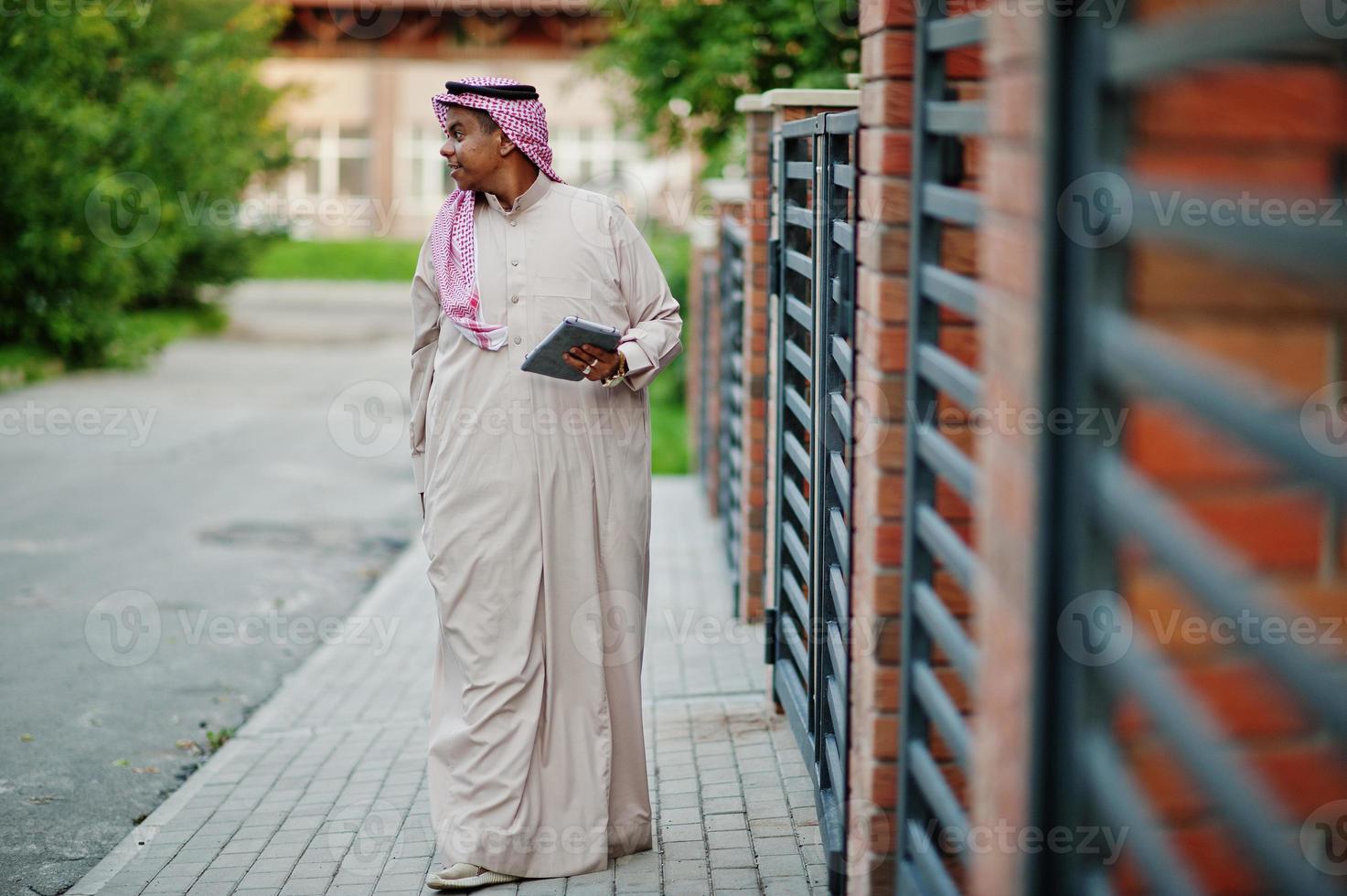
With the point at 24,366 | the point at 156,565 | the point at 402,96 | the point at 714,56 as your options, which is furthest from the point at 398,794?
the point at 402,96

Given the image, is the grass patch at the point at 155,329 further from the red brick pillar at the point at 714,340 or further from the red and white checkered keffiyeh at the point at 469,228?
the red and white checkered keffiyeh at the point at 469,228

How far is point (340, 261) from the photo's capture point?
3825 cm

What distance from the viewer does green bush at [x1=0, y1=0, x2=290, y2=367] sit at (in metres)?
16.5

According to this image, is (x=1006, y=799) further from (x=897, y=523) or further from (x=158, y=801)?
(x=158, y=801)

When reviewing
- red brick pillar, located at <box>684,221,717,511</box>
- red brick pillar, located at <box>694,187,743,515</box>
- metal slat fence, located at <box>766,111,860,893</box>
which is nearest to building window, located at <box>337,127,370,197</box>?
red brick pillar, located at <box>684,221,717,511</box>

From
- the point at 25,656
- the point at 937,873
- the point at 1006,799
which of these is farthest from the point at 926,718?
the point at 25,656

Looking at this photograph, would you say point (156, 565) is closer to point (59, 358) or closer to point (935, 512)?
point (935, 512)

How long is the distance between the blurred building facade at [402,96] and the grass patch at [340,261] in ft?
3.45

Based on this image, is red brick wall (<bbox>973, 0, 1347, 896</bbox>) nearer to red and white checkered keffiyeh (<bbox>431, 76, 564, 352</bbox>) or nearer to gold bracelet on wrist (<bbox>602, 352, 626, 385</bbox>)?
gold bracelet on wrist (<bbox>602, 352, 626, 385</bbox>)

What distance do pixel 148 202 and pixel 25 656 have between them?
13228mm

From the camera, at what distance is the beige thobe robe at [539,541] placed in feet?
13.8

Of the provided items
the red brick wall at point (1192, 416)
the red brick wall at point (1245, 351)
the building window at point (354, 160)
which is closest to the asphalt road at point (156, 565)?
the red brick wall at point (1192, 416)

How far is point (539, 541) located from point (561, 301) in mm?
642

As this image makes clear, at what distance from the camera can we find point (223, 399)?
54.6 feet
